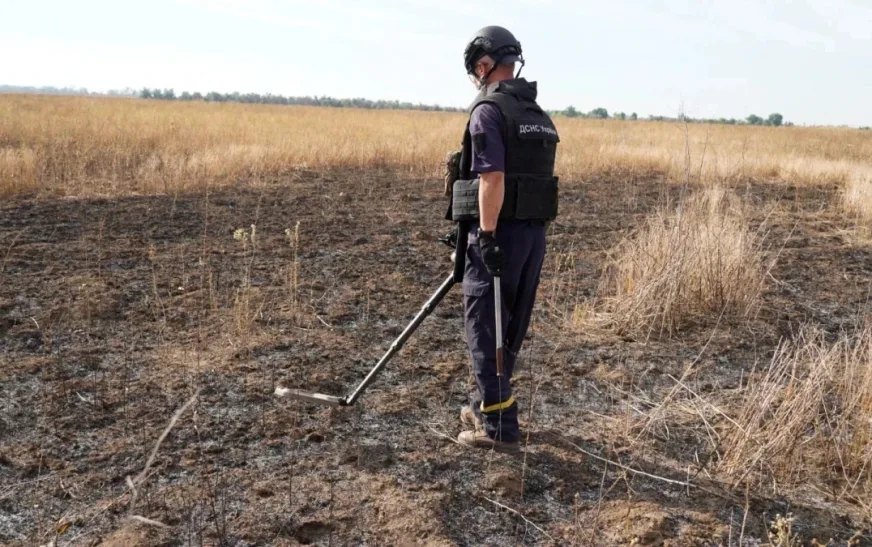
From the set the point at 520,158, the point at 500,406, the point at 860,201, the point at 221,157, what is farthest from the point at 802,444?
the point at 221,157

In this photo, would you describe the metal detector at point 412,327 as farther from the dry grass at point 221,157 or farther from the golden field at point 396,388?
the dry grass at point 221,157

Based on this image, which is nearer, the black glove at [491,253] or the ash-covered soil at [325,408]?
the ash-covered soil at [325,408]

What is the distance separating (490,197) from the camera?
10.7ft

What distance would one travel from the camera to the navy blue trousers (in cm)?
347

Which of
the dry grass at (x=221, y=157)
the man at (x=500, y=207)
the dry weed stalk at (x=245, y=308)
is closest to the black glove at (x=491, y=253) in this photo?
the man at (x=500, y=207)

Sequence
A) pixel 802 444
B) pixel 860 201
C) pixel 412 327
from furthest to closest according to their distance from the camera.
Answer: pixel 860 201 < pixel 412 327 < pixel 802 444

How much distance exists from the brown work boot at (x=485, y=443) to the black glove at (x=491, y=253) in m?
0.83

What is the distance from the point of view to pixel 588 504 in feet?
10.7

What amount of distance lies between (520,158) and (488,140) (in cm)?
A: 20

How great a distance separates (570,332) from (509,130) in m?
2.47

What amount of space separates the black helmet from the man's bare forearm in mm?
539

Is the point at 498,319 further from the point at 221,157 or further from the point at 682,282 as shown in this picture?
the point at 221,157

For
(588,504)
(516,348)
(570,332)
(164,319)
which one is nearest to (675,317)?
(570,332)

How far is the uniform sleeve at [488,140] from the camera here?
3.26 m
